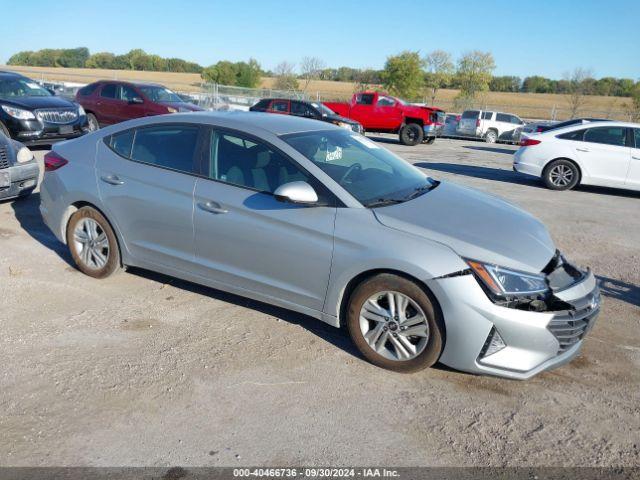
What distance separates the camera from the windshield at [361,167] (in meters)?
4.10

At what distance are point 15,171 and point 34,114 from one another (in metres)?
5.16

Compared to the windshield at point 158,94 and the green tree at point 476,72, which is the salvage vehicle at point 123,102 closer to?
the windshield at point 158,94

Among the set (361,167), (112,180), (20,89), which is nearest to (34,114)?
(20,89)

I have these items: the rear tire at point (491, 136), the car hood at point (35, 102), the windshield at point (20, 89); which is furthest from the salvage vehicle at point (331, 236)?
the rear tire at point (491, 136)

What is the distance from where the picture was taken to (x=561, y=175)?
11.5 metres

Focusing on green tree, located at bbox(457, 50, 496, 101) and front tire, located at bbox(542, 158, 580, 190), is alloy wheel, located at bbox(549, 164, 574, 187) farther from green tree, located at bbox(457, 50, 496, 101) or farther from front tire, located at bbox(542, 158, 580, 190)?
green tree, located at bbox(457, 50, 496, 101)

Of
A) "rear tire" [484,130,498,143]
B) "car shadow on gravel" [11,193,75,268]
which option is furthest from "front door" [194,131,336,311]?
"rear tire" [484,130,498,143]

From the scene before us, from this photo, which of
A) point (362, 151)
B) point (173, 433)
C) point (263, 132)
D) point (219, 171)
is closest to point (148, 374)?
point (173, 433)

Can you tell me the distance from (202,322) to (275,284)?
73cm

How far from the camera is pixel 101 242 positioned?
16.6 feet

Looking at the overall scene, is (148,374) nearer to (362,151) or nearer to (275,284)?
(275,284)

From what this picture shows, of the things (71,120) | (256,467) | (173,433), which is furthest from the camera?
(71,120)

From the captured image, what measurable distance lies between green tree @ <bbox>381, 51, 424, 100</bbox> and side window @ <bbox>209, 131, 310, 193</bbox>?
48.4 m

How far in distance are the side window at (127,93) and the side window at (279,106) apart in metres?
6.04
